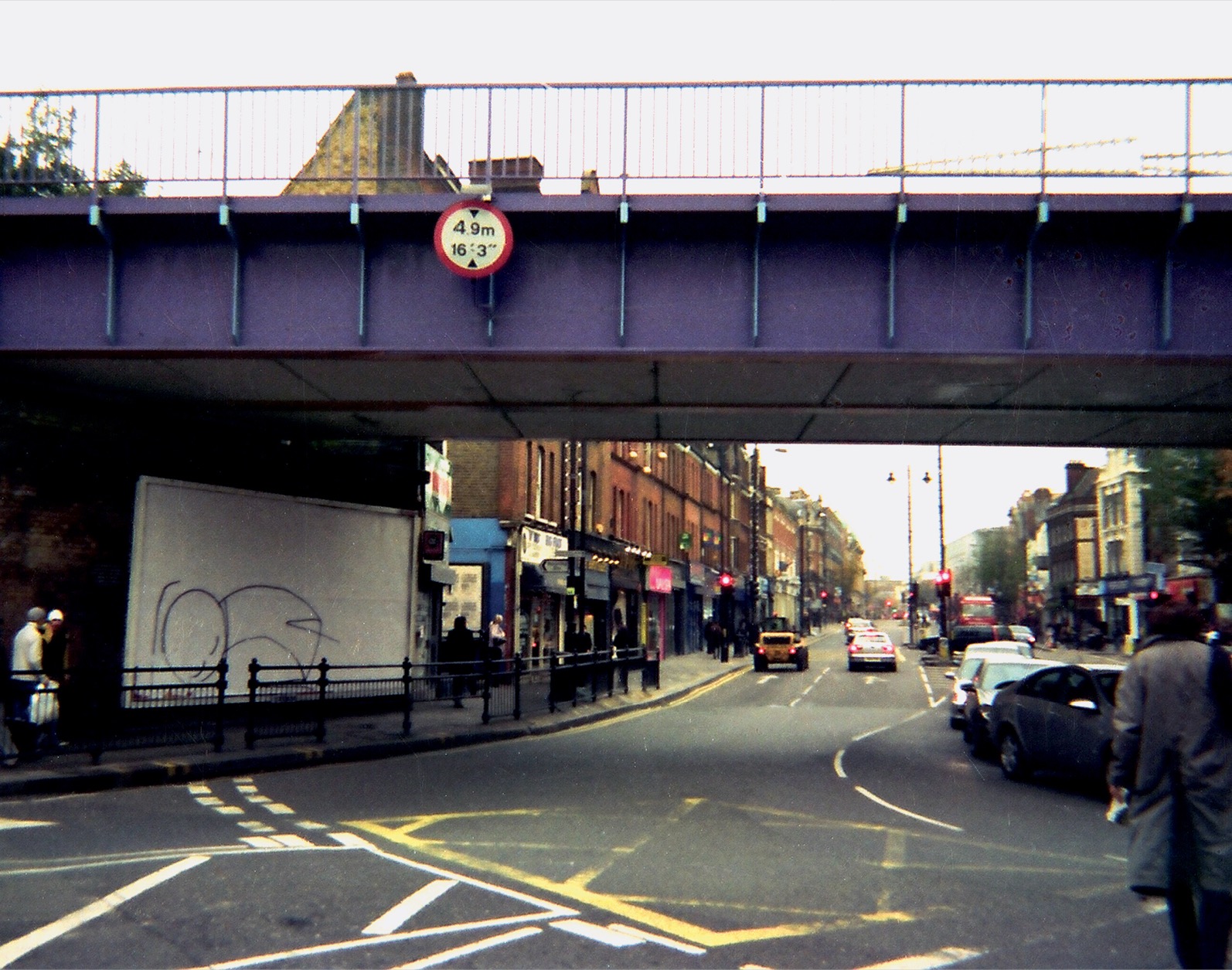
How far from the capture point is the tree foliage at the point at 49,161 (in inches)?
589

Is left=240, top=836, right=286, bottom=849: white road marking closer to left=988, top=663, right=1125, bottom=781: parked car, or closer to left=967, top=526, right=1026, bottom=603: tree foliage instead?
left=988, top=663, right=1125, bottom=781: parked car

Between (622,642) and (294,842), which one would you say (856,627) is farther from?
(294,842)

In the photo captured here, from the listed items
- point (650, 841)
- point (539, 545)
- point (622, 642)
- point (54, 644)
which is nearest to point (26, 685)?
point (54, 644)

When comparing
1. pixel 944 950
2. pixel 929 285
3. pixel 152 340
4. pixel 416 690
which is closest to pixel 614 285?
pixel 929 285

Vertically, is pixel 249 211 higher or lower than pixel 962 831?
higher

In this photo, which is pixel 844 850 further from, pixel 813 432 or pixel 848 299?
pixel 813 432

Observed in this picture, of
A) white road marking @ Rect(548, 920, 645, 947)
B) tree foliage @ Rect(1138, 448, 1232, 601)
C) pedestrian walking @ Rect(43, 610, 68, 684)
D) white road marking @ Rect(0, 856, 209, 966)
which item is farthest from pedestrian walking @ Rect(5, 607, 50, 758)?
tree foliage @ Rect(1138, 448, 1232, 601)

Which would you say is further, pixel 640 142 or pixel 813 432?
pixel 813 432

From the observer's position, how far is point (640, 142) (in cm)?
1471

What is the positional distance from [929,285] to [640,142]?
3782 mm

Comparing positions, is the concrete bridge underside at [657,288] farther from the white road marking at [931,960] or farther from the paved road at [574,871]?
the white road marking at [931,960]

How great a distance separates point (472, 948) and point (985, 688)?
43.3ft

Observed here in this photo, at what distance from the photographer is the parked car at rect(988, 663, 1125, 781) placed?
1269cm

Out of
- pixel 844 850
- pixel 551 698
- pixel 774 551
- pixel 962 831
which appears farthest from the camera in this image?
pixel 774 551
